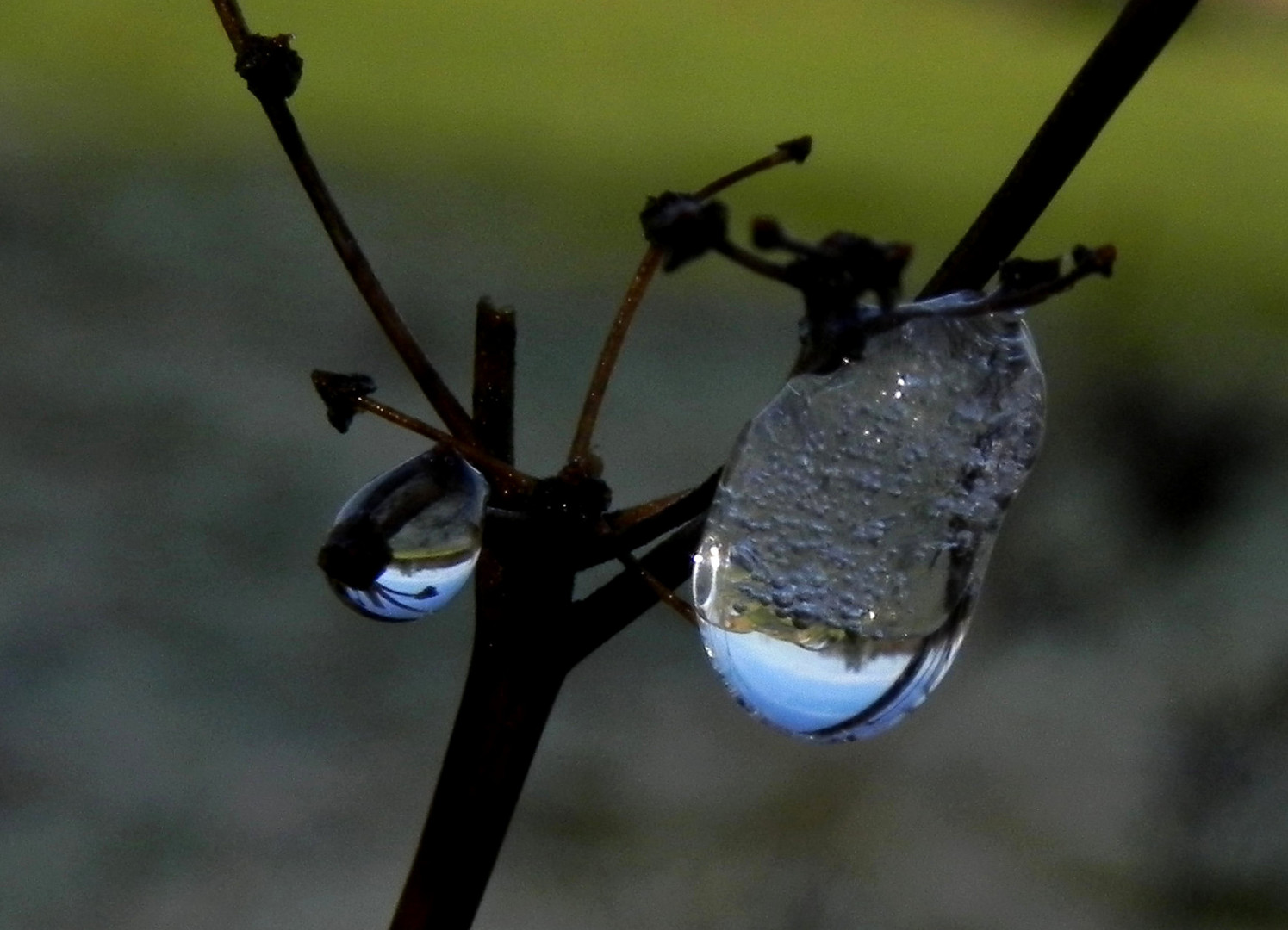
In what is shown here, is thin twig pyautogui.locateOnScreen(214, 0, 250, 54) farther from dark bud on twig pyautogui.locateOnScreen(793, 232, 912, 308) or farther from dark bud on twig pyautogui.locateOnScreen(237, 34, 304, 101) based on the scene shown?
dark bud on twig pyautogui.locateOnScreen(793, 232, 912, 308)

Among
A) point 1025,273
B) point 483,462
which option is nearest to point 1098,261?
point 1025,273

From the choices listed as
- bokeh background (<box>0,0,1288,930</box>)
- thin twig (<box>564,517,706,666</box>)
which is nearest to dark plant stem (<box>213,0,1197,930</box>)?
thin twig (<box>564,517,706,666</box>)

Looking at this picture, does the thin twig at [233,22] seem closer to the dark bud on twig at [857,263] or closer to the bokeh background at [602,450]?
the dark bud on twig at [857,263]

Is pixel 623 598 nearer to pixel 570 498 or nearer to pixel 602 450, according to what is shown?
pixel 570 498

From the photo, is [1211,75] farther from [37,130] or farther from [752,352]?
[37,130]

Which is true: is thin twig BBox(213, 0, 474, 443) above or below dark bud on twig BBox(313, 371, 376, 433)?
above
